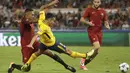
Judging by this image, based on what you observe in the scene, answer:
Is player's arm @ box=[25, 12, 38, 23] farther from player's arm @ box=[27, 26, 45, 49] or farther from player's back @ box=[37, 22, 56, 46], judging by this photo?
player's arm @ box=[27, 26, 45, 49]

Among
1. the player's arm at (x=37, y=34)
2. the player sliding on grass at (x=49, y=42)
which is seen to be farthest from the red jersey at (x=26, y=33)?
the player's arm at (x=37, y=34)

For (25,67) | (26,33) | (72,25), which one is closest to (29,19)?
(26,33)

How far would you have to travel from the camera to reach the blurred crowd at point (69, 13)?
3039cm

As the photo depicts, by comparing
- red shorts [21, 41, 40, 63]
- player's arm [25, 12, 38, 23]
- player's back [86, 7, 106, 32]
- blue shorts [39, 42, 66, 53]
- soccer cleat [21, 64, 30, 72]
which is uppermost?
player's arm [25, 12, 38, 23]

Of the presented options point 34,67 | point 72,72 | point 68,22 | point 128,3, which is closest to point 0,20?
point 68,22

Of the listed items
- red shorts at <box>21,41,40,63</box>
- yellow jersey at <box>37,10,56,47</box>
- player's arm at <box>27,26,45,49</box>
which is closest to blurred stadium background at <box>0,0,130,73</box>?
red shorts at <box>21,41,40,63</box>

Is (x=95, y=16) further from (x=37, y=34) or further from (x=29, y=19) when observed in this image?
(x=37, y=34)

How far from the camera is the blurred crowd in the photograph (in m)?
30.4

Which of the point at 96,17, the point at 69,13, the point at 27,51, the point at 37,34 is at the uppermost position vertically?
the point at 37,34

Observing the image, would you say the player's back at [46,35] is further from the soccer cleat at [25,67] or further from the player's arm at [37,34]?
the soccer cleat at [25,67]

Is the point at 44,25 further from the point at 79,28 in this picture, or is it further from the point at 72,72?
the point at 79,28

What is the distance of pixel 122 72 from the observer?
1380 cm

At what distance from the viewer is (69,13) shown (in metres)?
32.1

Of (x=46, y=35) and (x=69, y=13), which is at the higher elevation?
(x=46, y=35)
